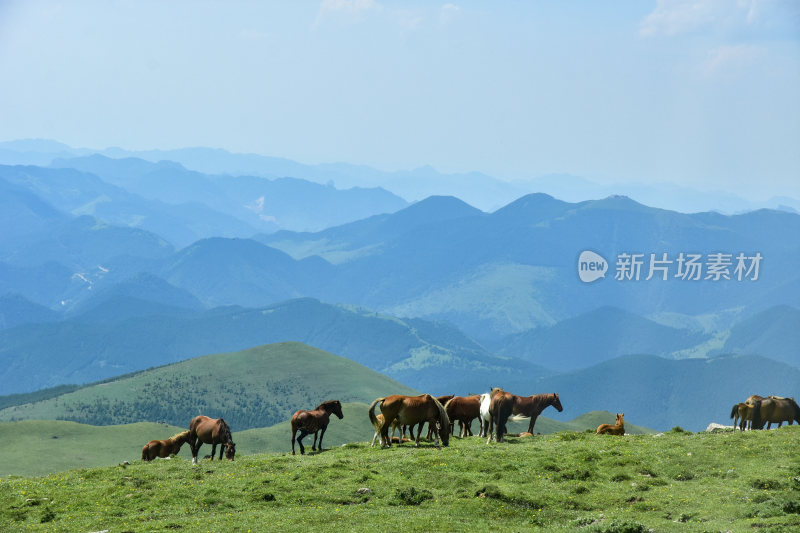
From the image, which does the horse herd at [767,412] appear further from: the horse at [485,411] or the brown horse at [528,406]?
the horse at [485,411]

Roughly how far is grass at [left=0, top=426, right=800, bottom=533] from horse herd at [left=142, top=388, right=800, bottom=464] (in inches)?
73.6

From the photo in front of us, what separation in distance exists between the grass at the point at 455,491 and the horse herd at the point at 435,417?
6.13 ft

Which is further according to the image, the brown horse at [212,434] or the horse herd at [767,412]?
the horse herd at [767,412]

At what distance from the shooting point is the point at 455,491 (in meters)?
34.1

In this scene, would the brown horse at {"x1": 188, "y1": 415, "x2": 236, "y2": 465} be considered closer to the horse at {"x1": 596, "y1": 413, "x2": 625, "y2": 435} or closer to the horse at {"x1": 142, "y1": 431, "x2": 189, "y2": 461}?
the horse at {"x1": 142, "y1": 431, "x2": 189, "y2": 461}

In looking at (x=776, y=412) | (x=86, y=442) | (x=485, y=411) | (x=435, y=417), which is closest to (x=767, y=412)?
(x=776, y=412)

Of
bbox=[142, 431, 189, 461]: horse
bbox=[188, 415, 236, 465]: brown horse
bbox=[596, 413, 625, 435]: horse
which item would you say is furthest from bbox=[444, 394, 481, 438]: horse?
bbox=[142, 431, 189, 461]: horse

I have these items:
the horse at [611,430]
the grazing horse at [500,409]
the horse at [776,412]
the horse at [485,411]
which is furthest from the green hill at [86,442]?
the horse at [776,412]

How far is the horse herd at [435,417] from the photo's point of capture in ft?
139

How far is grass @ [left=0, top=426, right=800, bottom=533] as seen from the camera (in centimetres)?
3025

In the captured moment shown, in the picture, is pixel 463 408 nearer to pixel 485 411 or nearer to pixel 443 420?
pixel 485 411

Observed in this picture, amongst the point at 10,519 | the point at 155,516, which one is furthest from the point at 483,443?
the point at 10,519

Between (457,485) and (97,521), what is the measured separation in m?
15.2

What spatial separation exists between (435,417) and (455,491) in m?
9.02
